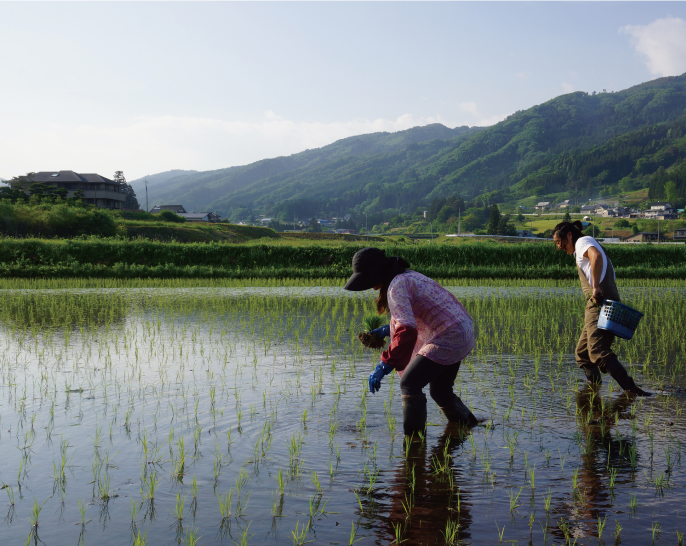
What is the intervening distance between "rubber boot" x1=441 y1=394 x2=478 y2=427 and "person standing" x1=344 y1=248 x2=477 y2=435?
1.41 ft

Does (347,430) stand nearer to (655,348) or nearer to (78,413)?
(78,413)

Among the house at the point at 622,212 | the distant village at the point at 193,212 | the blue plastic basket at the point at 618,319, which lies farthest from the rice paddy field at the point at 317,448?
the house at the point at 622,212

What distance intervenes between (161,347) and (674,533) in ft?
22.0

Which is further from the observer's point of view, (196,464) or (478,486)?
(196,464)

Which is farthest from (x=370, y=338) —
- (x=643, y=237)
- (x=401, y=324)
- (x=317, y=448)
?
(x=643, y=237)

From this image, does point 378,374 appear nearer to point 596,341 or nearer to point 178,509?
point 178,509

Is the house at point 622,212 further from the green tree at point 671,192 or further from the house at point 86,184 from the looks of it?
the house at point 86,184

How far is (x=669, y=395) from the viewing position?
17.7ft

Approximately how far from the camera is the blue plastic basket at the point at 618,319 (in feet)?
16.9

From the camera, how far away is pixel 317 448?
4.03 metres

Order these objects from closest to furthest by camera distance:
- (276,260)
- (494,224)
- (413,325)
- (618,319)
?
(413,325) → (618,319) → (276,260) → (494,224)

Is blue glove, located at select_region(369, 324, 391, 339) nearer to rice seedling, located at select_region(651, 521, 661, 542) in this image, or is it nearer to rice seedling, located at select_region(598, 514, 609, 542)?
rice seedling, located at select_region(598, 514, 609, 542)

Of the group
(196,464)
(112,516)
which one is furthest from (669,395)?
(112,516)

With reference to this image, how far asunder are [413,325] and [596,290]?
2.49m
